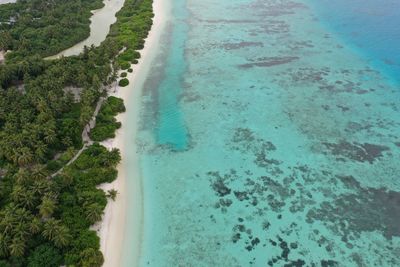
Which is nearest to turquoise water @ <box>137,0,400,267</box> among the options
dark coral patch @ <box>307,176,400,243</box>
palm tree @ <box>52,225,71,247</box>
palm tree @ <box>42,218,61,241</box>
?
dark coral patch @ <box>307,176,400,243</box>

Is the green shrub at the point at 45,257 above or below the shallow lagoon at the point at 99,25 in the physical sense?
below

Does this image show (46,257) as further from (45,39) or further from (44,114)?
(45,39)

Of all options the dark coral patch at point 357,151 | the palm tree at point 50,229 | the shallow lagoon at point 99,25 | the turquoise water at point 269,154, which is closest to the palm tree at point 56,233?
the palm tree at point 50,229

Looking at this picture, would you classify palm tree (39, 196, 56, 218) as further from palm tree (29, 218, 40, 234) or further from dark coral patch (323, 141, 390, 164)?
dark coral patch (323, 141, 390, 164)

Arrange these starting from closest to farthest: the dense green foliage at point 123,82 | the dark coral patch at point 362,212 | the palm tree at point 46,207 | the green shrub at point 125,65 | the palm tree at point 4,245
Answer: the palm tree at point 4,245
the palm tree at point 46,207
the dark coral patch at point 362,212
the dense green foliage at point 123,82
the green shrub at point 125,65

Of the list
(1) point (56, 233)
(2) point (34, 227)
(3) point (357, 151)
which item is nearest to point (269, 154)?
(3) point (357, 151)

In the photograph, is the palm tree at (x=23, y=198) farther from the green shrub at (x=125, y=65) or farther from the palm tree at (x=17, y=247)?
the green shrub at (x=125, y=65)

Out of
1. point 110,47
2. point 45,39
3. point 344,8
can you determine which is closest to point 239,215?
point 110,47

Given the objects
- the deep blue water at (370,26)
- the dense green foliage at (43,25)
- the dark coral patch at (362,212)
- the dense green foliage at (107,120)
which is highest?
the deep blue water at (370,26)
